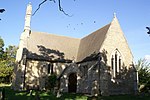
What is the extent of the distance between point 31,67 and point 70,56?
296 inches

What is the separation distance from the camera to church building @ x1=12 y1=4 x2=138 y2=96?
2720cm

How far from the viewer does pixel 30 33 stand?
35.4 meters

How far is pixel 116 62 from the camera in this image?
28734mm

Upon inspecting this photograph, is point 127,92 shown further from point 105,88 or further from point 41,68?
point 41,68

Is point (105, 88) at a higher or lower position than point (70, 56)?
lower

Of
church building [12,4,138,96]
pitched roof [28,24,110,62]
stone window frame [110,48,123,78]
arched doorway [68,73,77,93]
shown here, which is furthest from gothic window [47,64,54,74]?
stone window frame [110,48,123,78]

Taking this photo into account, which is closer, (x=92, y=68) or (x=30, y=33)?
(x=92, y=68)

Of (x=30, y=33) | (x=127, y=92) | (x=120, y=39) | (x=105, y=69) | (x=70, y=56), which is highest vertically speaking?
(x=30, y=33)

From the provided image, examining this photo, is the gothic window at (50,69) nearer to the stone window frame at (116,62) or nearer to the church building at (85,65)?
the church building at (85,65)

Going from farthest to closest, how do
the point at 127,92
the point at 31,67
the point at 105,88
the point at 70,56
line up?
1. the point at 70,56
2. the point at 31,67
3. the point at 127,92
4. the point at 105,88

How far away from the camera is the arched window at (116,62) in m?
28.1

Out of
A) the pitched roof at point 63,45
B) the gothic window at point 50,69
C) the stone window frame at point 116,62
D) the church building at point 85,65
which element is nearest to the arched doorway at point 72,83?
the church building at point 85,65

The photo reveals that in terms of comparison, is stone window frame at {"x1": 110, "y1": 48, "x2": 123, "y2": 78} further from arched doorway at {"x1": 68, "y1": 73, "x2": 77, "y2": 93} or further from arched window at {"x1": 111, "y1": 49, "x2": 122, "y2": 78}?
arched doorway at {"x1": 68, "y1": 73, "x2": 77, "y2": 93}

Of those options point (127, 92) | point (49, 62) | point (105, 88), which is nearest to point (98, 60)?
point (105, 88)
